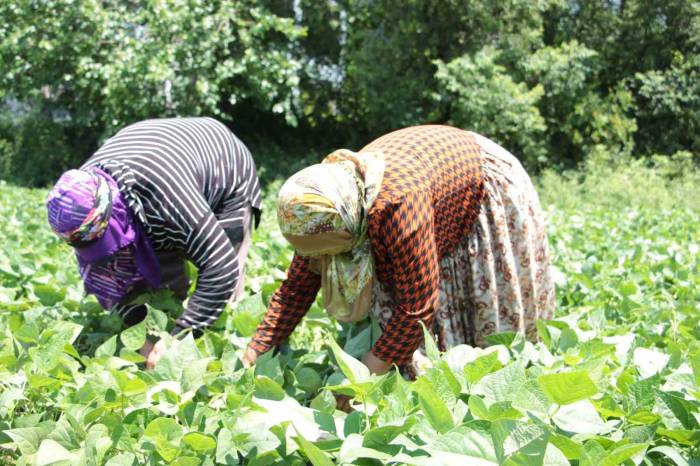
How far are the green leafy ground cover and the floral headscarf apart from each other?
21 centimetres

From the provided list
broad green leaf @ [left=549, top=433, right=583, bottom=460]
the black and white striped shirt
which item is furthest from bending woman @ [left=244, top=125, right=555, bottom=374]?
broad green leaf @ [left=549, top=433, right=583, bottom=460]

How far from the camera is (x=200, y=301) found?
90.8 inches

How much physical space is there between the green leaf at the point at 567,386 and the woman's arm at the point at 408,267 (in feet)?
1.91

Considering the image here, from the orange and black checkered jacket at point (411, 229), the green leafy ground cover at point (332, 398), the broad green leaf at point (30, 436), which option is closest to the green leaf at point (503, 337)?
the green leafy ground cover at point (332, 398)

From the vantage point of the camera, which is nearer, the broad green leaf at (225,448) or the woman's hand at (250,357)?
the broad green leaf at (225,448)

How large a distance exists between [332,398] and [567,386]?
560 mm

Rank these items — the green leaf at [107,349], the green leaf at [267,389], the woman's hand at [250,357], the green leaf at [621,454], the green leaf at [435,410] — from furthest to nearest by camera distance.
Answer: the woman's hand at [250,357] → the green leaf at [107,349] → the green leaf at [267,389] → the green leaf at [435,410] → the green leaf at [621,454]

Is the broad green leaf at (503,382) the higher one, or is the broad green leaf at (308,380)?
the broad green leaf at (503,382)

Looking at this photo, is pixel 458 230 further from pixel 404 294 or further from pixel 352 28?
pixel 352 28

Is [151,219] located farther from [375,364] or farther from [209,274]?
[375,364]

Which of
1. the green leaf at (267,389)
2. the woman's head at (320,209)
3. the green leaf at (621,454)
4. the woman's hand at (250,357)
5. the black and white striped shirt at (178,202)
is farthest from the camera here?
the black and white striped shirt at (178,202)

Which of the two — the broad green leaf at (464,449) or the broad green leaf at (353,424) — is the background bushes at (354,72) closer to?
the broad green leaf at (353,424)

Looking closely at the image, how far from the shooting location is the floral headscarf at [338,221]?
172 cm

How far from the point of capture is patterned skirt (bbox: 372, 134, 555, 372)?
2.31m
